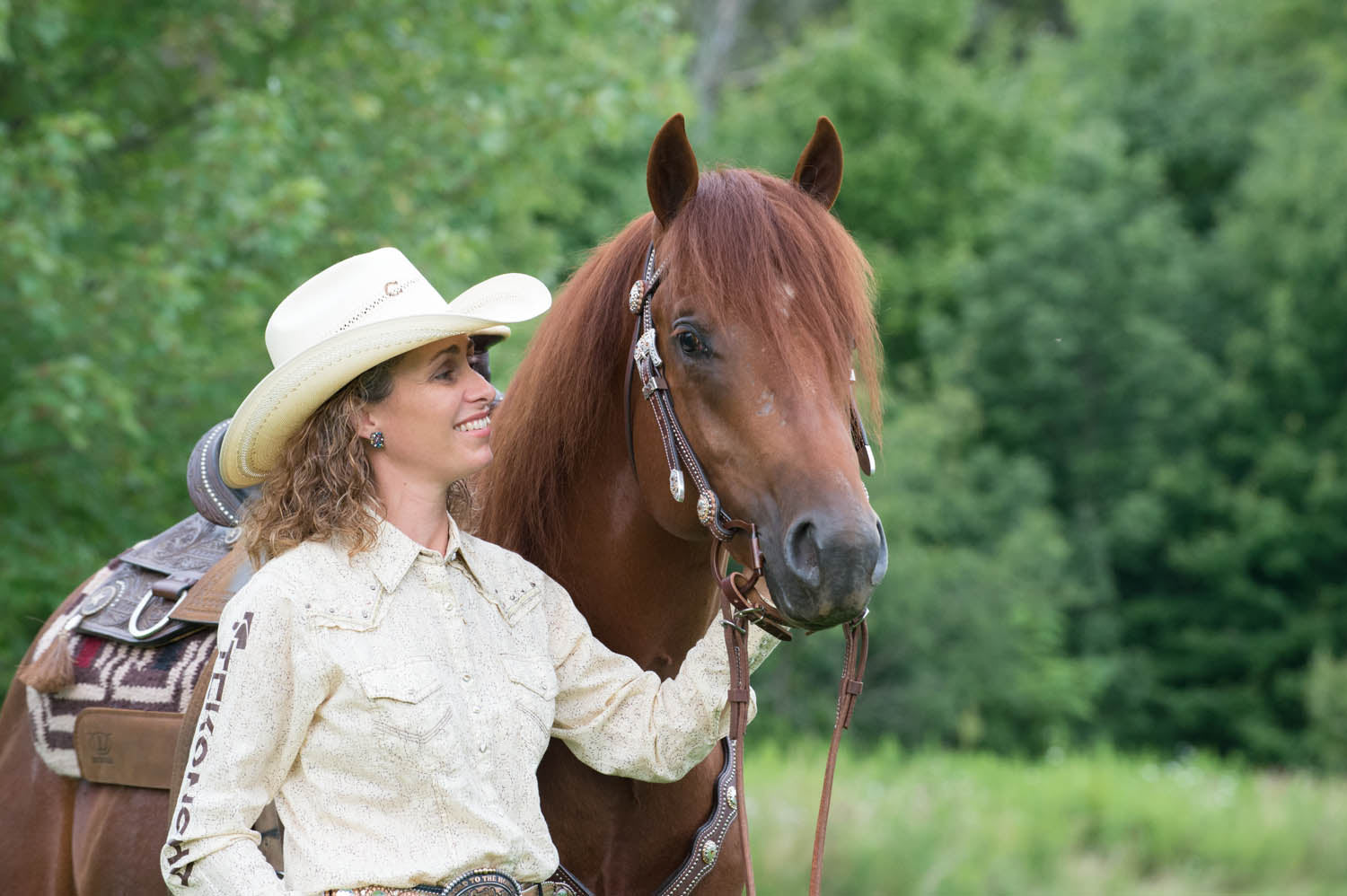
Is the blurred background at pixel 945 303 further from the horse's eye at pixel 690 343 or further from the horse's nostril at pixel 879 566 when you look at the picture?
the horse's nostril at pixel 879 566

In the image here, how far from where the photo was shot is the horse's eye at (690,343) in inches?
88.3

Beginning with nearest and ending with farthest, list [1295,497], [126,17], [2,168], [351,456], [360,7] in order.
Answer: [351,456] < [2,168] < [126,17] < [360,7] < [1295,497]

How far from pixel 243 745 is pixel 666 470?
0.82 meters

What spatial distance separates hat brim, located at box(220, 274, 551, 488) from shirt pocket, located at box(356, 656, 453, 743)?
1.56 ft

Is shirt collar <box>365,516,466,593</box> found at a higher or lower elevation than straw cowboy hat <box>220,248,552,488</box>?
lower

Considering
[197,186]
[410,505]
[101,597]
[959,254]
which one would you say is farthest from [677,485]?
[959,254]

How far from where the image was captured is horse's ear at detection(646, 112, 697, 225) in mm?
2312

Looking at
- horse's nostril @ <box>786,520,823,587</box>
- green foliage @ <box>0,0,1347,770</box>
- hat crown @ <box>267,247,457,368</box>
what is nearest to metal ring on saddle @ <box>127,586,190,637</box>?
hat crown @ <box>267,247,457,368</box>

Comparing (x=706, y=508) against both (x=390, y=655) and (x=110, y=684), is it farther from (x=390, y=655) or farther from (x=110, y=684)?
(x=110, y=684)

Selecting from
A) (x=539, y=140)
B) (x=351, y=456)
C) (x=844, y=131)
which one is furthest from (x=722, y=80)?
(x=351, y=456)

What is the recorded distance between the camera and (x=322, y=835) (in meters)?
2.08

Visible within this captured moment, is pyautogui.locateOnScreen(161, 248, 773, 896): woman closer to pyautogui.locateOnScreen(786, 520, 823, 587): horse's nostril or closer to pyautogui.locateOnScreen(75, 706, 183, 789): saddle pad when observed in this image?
pyautogui.locateOnScreen(786, 520, 823, 587): horse's nostril

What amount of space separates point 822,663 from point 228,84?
32.9ft

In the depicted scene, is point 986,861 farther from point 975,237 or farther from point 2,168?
point 975,237
